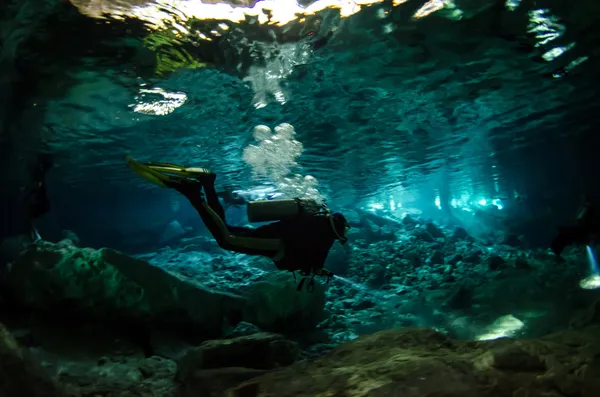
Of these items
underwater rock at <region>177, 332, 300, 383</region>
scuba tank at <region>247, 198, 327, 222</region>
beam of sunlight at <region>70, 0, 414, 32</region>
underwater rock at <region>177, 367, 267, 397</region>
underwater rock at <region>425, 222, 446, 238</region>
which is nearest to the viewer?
underwater rock at <region>177, 367, 267, 397</region>

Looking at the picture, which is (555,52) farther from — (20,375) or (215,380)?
(20,375)

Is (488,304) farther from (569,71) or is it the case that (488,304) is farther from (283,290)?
(569,71)

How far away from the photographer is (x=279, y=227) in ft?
19.4

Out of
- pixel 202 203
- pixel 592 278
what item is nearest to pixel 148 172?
pixel 202 203

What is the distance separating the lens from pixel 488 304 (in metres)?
11.8

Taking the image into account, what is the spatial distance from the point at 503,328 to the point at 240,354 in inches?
321

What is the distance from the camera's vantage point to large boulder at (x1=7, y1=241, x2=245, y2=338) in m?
7.86

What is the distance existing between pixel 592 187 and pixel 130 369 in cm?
2985

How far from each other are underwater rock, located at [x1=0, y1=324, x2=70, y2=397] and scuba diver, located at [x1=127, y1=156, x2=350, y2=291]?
279 centimetres

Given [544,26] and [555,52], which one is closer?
[544,26]

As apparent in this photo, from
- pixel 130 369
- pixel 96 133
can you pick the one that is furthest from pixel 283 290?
pixel 96 133

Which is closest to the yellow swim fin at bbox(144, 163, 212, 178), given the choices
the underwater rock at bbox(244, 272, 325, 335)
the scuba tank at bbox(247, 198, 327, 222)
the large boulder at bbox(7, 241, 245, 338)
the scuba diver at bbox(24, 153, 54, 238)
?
the scuba tank at bbox(247, 198, 327, 222)

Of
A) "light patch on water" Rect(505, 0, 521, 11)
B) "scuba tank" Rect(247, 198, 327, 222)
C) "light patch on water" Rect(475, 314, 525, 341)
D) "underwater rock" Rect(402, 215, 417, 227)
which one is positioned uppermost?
"light patch on water" Rect(505, 0, 521, 11)

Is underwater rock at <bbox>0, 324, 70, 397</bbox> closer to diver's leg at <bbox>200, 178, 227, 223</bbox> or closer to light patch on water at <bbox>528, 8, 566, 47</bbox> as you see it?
diver's leg at <bbox>200, 178, 227, 223</bbox>
